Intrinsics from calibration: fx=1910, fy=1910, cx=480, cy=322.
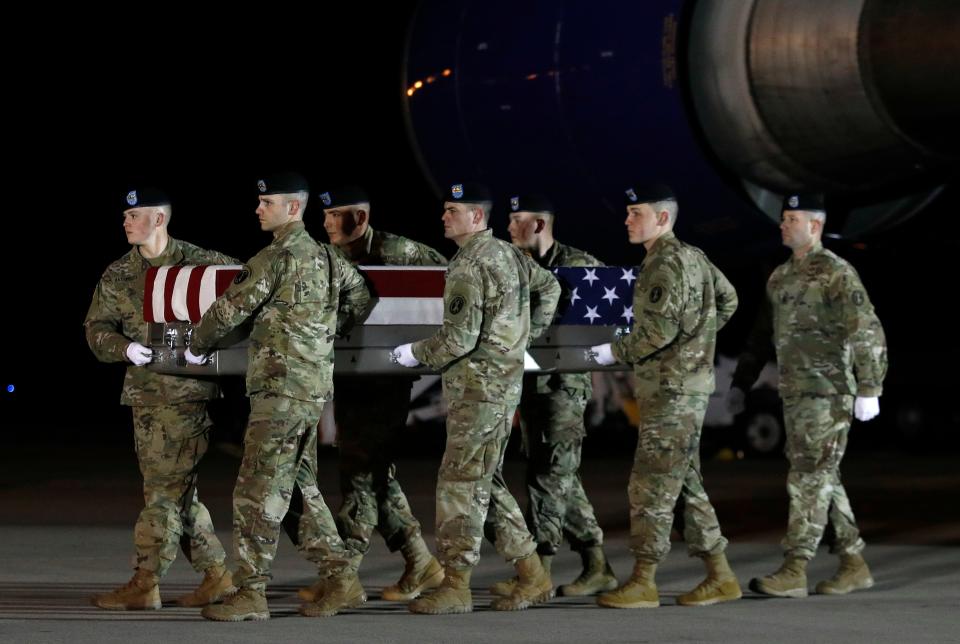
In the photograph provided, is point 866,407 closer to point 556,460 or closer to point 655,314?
point 655,314

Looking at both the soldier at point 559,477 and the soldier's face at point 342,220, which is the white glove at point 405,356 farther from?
the soldier's face at point 342,220

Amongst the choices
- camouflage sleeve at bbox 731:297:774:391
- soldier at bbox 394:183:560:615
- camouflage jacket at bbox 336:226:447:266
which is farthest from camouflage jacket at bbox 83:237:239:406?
camouflage sleeve at bbox 731:297:774:391

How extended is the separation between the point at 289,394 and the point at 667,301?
5.04 feet

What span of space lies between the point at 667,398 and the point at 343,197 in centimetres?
174

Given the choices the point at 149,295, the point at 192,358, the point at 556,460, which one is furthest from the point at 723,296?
the point at 149,295

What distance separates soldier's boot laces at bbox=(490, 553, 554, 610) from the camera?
7273 mm

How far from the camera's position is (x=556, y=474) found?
800 cm

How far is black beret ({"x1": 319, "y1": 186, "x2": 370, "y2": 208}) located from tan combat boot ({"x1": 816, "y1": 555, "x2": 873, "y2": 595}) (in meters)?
2.53

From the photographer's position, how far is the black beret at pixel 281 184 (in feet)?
23.6

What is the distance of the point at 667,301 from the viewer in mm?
7410

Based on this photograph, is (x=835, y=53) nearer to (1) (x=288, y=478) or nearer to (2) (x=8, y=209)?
(1) (x=288, y=478)

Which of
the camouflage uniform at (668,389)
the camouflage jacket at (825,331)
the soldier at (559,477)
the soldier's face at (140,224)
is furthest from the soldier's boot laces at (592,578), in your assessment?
the soldier's face at (140,224)

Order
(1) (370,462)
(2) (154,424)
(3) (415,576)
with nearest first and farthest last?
(2) (154,424) → (3) (415,576) → (1) (370,462)

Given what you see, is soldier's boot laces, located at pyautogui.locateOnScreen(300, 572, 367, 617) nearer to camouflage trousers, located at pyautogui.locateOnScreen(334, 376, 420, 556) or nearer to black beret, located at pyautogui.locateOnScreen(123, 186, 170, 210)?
camouflage trousers, located at pyautogui.locateOnScreen(334, 376, 420, 556)
